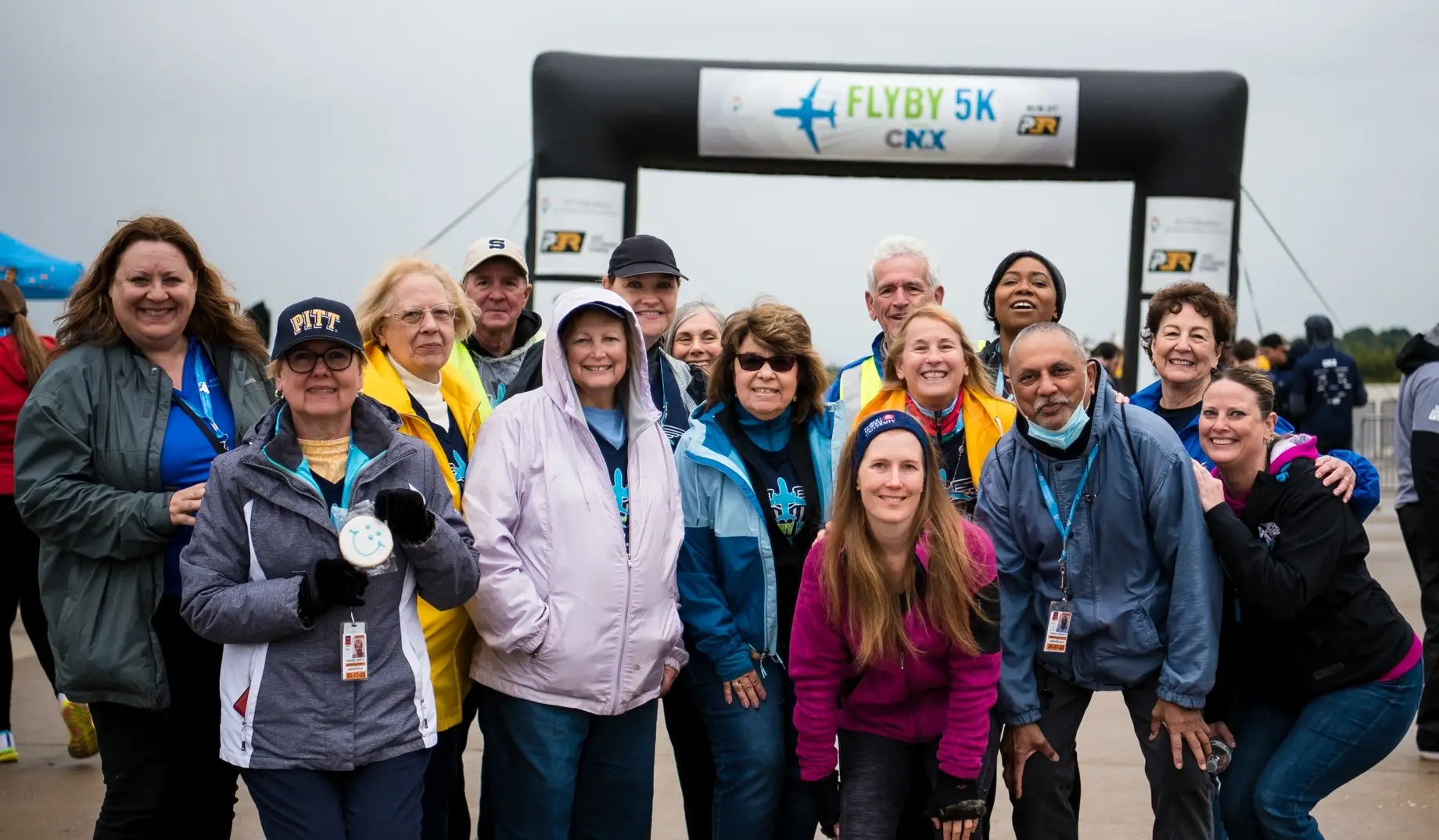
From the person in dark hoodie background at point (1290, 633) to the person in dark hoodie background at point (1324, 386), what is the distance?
806 cm

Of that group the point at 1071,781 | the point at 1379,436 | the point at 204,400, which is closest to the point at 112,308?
the point at 204,400

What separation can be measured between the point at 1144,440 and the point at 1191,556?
0.33m

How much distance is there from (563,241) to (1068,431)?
8759 millimetres

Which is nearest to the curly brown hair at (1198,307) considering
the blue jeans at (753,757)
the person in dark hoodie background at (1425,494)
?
the blue jeans at (753,757)

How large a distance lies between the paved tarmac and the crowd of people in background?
3.72ft

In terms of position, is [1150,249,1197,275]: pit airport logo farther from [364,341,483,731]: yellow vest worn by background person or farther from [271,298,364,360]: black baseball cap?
[271,298,364,360]: black baseball cap

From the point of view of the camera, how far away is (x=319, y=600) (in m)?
2.59

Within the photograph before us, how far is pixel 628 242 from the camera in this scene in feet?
13.3

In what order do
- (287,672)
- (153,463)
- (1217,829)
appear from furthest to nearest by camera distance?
(1217,829)
(153,463)
(287,672)

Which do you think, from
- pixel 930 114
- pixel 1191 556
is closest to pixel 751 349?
pixel 1191 556

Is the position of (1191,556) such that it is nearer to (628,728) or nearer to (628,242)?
(628,728)

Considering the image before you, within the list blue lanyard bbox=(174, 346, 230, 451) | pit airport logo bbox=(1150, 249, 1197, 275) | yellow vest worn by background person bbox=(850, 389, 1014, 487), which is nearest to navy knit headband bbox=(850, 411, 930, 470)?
yellow vest worn by background person bbox=(850, 389, 1014, 487)

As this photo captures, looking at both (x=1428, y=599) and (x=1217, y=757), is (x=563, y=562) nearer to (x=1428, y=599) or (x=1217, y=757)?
(x=1217, y=757)

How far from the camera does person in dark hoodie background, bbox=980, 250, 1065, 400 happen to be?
385 centimetres
